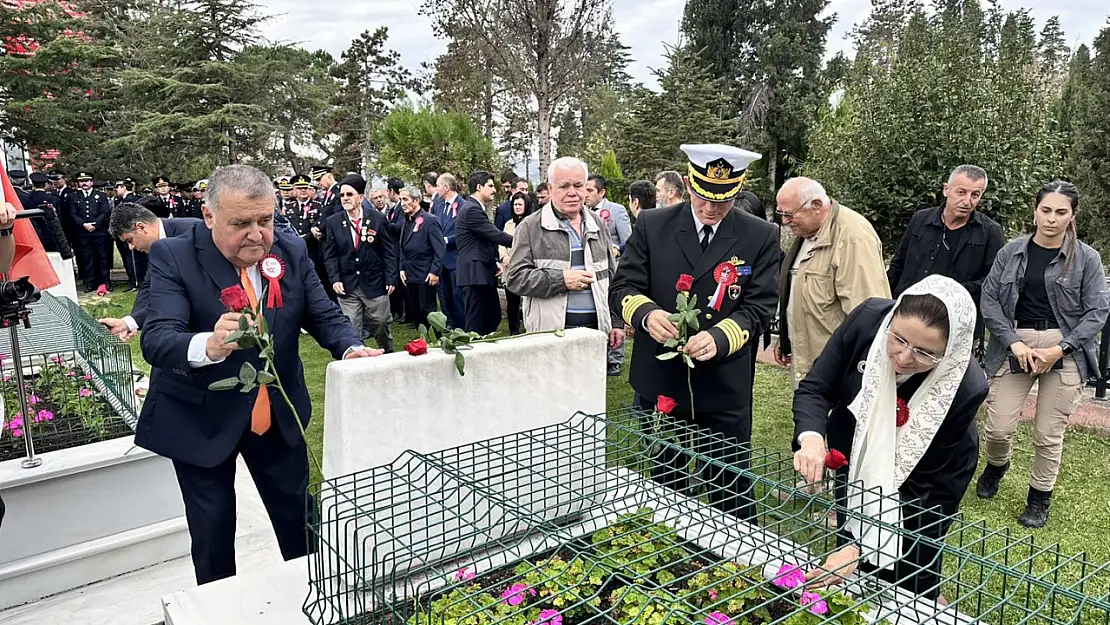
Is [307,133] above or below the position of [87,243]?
above

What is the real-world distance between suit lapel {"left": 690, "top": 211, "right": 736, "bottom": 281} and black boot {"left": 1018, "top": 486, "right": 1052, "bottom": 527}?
7.94 feet

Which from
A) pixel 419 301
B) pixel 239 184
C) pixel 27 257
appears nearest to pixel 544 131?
pixel 419 301

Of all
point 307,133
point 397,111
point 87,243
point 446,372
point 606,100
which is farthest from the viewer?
point 606,100

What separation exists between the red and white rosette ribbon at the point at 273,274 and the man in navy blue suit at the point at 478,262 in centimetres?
449

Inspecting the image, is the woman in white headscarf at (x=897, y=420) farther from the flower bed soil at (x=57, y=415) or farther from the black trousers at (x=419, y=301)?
the black trousers at (x=419, y=301)

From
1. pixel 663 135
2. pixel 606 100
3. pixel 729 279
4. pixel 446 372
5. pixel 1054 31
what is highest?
pixel 1054 31

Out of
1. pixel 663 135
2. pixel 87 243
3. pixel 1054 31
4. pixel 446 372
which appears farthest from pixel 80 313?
pixel 1054 31

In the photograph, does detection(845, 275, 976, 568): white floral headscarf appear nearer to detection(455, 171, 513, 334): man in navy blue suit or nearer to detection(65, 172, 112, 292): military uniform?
detection(455, 171, 513, 334): man in navy blue suit

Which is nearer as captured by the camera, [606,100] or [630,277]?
[630,277]

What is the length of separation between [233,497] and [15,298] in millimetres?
1159

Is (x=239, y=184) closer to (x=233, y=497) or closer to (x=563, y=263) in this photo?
(x=233, y=497)

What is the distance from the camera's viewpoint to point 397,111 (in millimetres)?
20766

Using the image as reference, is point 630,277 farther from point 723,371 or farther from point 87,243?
point 87,243

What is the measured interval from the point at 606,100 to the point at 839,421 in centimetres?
2967
